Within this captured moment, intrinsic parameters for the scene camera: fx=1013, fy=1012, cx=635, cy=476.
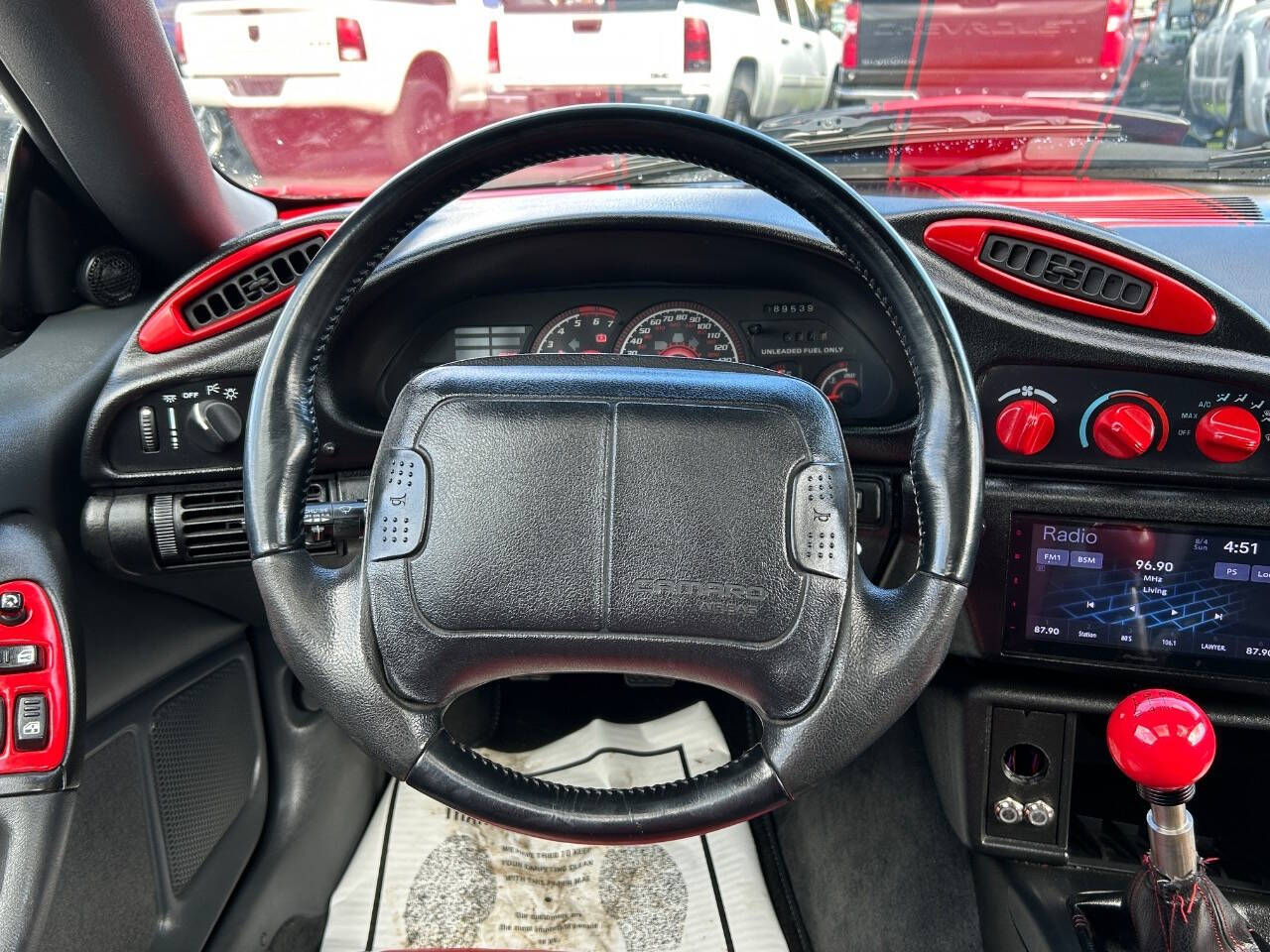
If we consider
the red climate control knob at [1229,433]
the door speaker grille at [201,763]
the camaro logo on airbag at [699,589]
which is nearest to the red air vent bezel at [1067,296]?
the red climate control knob at [1229,433]

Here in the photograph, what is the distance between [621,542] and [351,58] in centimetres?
111

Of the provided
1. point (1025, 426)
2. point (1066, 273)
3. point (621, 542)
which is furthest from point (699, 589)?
point (1066, 273)

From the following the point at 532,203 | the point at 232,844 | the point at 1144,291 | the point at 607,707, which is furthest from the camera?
the point at 607,707

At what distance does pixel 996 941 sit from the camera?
1.54 metres

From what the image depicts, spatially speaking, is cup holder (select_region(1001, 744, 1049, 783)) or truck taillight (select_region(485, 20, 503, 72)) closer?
cup holder (select_region(1001, 744, 1049, 783))

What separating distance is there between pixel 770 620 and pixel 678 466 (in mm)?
169

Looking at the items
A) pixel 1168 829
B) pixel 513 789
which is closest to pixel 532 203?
pixel 513 789

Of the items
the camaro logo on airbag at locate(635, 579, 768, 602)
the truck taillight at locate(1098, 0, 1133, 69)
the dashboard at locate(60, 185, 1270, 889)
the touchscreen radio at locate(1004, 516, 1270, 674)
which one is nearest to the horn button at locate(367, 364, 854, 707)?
the camaro logo on airbag at locate(635, 579, 768, 602)

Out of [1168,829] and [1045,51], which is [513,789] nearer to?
[1168,829]

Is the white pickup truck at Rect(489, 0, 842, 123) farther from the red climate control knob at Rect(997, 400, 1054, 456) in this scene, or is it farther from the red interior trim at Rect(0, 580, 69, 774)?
the red interior trim at Rect(0, 580, 69, 774)

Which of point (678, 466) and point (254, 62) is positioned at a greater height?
point (254, 62)

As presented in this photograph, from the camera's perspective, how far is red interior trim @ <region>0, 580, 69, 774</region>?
1213 mm

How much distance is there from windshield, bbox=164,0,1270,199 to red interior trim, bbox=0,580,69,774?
744 mm

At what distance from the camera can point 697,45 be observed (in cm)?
163
